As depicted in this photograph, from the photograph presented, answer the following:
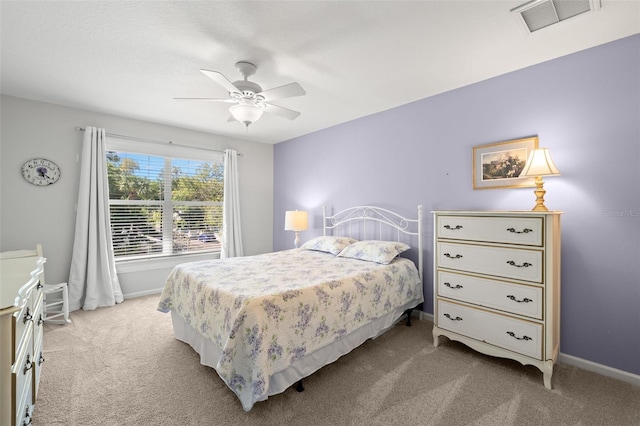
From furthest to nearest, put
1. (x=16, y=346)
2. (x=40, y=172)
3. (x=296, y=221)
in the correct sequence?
(x=296, y=221)
(x=40, y=172)
(x=16, y=346)

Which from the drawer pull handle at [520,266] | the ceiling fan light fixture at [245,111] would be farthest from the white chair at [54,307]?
the drawer pull handle at [520,266]

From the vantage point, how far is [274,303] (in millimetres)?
1785

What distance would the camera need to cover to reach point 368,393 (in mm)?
1897

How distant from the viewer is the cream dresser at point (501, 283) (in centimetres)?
198

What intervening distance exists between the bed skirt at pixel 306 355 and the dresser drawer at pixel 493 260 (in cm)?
77

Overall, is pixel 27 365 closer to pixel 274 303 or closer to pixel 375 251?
pixel 274 303

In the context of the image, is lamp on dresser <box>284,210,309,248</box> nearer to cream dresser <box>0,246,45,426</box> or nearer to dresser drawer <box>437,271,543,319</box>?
dresser drawer <box>437,271,543,319</box>

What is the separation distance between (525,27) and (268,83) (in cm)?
211

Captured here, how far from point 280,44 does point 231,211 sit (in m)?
3.09

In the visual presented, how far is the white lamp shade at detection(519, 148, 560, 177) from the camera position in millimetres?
2121

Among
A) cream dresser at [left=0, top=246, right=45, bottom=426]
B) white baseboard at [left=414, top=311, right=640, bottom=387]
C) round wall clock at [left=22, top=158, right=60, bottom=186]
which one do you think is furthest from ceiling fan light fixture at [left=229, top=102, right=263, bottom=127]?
white baseboard at [left=414, top=311, right=640, bottom=387]

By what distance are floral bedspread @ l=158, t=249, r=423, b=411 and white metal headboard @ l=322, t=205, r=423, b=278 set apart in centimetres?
46

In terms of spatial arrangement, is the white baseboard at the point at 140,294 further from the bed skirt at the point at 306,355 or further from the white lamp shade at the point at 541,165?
the white lamp shade at the point at 541,165

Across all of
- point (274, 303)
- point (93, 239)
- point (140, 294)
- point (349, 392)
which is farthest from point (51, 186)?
point (349, 392)
